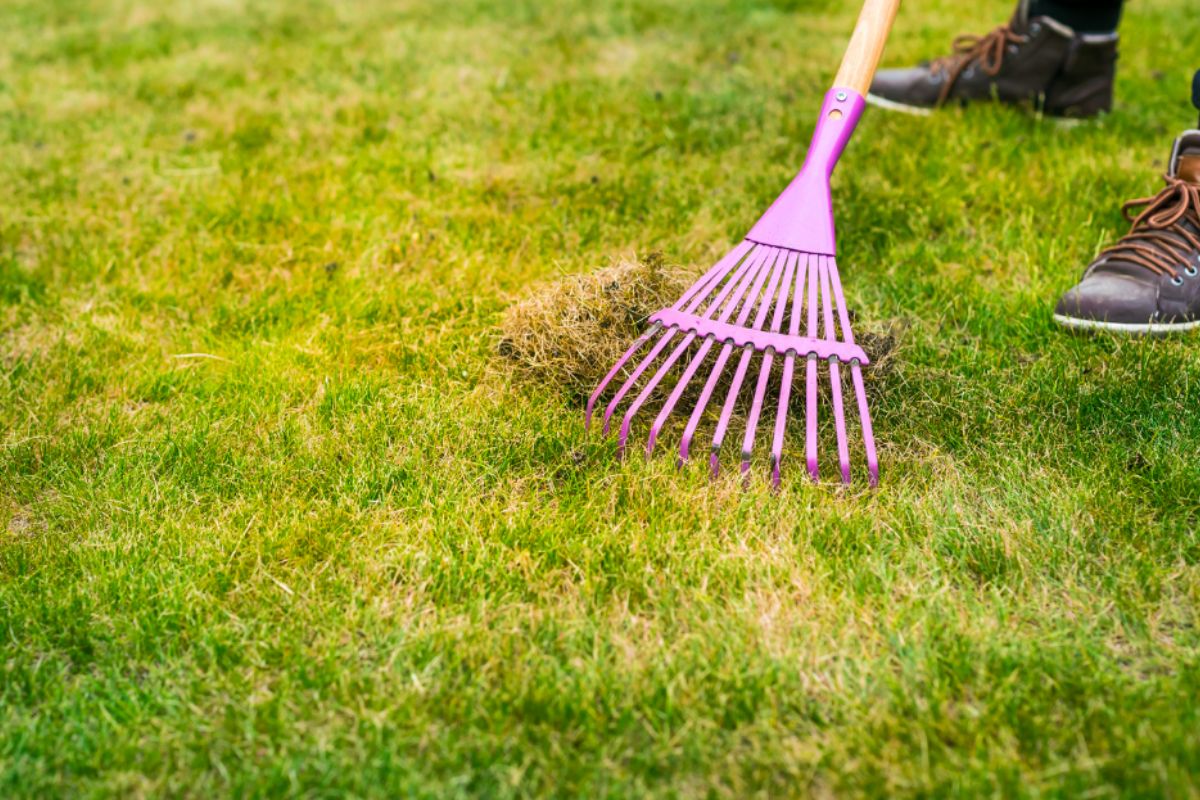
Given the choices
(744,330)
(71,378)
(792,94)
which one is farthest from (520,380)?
(792,94)

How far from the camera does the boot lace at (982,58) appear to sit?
12.3 feet

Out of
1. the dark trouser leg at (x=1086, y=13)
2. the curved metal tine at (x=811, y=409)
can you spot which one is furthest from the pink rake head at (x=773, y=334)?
the dark trouser leg at (x=1086, y=13)

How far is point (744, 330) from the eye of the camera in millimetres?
2141

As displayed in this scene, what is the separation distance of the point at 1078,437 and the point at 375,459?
154cm

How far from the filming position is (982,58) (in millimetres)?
3795

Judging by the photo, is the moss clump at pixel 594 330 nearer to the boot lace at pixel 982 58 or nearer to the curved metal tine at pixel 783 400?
the curved metal tine at pixel 783 400

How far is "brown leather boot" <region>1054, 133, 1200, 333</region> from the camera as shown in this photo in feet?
8.08

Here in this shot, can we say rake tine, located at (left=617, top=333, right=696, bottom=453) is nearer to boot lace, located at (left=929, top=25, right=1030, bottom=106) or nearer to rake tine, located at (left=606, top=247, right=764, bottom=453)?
rake tine, located at (left=606, top=247, right=764, bottom=453)

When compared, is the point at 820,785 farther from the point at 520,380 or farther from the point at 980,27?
the point at 980,27

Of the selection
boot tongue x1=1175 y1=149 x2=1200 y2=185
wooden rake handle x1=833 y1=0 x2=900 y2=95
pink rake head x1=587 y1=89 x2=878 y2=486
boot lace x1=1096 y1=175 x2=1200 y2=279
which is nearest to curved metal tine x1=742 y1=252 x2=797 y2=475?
pink rake head x1=587 y1=89 x2=878 y2=486

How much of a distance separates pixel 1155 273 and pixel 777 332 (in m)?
1.09

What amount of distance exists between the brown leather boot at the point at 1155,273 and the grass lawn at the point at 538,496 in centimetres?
8

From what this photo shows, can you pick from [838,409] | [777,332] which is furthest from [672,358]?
[838,409]

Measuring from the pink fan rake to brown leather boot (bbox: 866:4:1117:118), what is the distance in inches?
55.8
